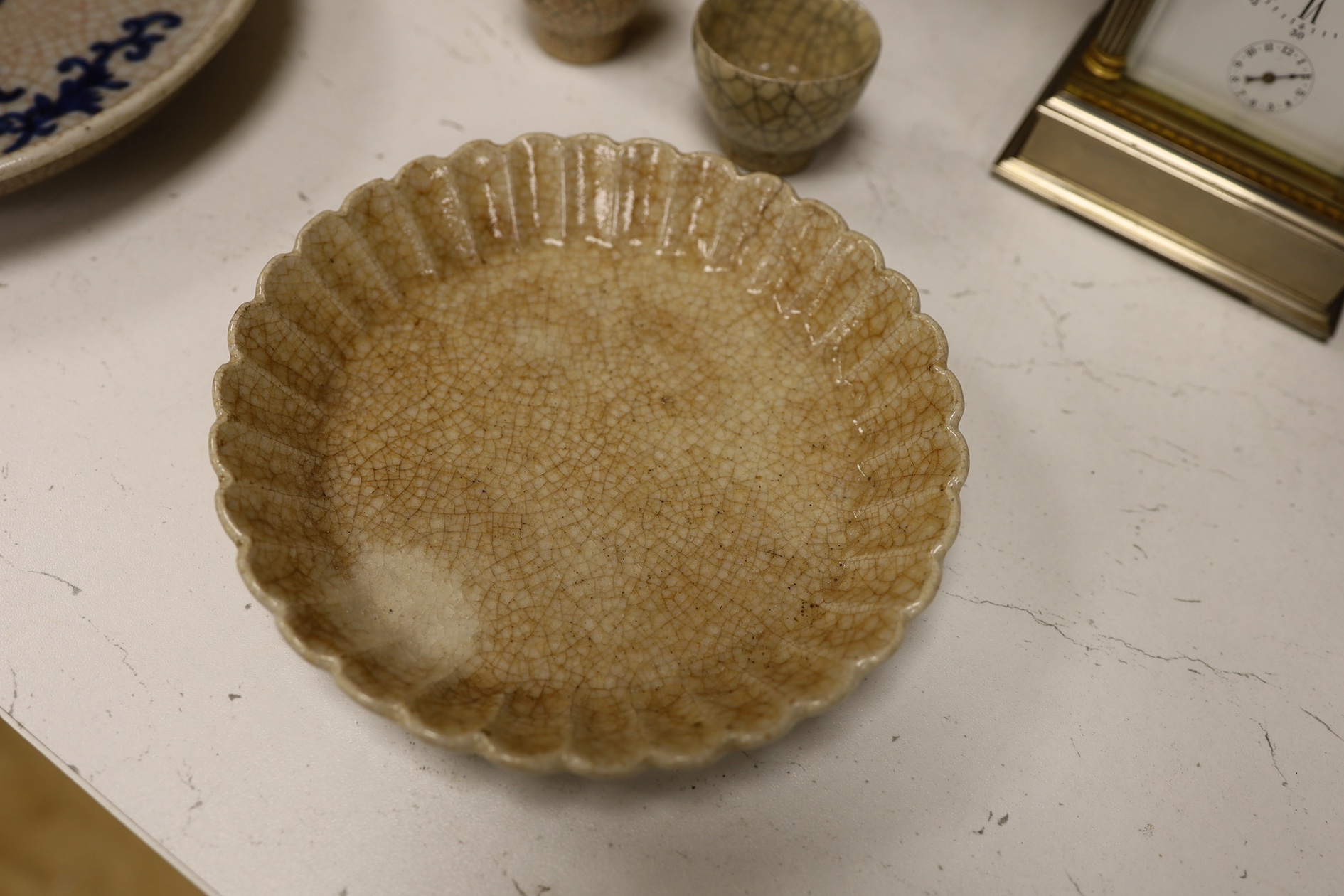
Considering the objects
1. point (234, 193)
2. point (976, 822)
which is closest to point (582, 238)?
point (234, 193)

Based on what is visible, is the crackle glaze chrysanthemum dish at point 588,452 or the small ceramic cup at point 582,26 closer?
the crackle glaze chrysanthemum dish at point 588,452

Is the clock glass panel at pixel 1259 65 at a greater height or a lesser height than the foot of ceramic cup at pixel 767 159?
greater

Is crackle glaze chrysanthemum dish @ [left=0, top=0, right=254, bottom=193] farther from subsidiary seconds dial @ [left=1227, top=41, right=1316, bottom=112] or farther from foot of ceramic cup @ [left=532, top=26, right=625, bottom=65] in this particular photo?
subsidiary seconds dial @ [left=1227, top=41, right=1316, bottom=112]

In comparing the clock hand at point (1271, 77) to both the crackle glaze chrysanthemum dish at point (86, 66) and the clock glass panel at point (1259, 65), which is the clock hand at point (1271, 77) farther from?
the crackle glaze chrysanthemum dish at point (86, 66)

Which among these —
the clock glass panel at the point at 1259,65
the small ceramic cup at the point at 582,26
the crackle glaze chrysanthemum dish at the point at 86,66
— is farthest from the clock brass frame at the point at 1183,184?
the crackle glaze chrysanthemum dish at the point at 86,66

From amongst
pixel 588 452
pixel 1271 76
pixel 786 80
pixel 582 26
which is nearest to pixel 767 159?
pixel 786 80

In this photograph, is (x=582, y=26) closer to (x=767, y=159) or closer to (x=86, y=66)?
(x=767, y=159)
